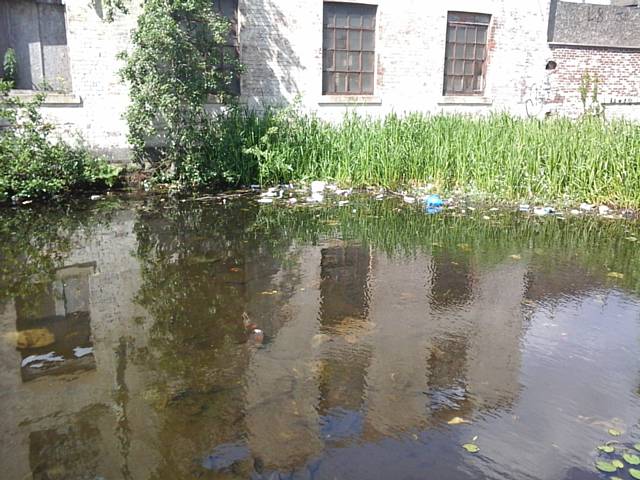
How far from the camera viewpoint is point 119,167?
9000 millimetres

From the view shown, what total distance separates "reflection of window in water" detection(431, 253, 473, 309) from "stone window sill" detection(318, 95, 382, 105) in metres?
5.64

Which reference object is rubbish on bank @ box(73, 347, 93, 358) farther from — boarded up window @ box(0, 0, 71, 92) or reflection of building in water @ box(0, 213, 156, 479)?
boarded up window @ box(0, 0, 71, 92)

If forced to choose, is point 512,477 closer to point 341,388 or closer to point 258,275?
point 341,388

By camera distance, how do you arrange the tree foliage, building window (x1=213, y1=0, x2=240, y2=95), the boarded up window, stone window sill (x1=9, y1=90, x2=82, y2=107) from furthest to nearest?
building window (x1=213, y1=0, x2=240, y2=95)
the boarded up window
stone window sill (x1=9, y1=90, x2=82, y2=107)
the tree foliage

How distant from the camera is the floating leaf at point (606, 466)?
2.66 meters

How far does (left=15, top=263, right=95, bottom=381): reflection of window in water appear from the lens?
3621 mm

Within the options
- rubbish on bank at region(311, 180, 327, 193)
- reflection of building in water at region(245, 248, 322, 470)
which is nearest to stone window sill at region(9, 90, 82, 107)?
rubbish on bank at region(311, 180, 327, 193)

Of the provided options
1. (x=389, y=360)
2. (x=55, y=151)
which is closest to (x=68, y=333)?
(x=389, y=360)

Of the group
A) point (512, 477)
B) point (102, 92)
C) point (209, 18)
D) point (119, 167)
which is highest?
point (209, 18)

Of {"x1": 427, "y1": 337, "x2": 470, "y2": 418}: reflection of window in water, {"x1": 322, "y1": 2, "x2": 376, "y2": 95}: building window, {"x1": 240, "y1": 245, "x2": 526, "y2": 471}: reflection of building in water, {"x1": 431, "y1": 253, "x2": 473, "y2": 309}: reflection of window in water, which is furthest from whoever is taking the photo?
{"x1": 322, "y1": 2, "x2": 376, "y2": 95}: building window

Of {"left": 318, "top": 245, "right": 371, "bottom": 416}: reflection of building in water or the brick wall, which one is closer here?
{"left": 318, "top": 245, "right": 371, "bottom": 416}: reflection of building in water

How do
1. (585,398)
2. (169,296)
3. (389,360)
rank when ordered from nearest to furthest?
(585,398)
(389,360)
(169,296)

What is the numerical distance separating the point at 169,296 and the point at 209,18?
536 centimetres

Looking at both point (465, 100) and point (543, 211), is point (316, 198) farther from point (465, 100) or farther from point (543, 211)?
point (465, 100)
